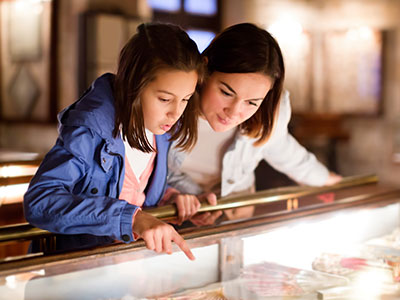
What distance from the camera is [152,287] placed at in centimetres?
118

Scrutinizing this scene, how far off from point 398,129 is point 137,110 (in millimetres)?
6481

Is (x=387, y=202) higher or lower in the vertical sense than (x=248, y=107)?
lower

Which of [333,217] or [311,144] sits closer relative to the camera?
[333,217]

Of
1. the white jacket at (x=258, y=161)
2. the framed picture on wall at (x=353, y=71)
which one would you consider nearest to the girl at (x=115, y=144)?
the white jacket at (x=258, y=161)

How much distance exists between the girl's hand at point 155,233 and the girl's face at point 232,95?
0.50 metres

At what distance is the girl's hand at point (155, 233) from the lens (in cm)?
108

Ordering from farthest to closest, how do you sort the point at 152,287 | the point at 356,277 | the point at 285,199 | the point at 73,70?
the point at 73,70, the point at 285,199, the point at 356,277, the point at 152,287

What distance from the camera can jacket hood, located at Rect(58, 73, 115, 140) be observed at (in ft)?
3.89

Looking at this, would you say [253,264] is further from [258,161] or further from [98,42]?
[98,42]

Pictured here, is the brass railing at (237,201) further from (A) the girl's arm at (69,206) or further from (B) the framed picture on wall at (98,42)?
(B) the framed picture on wall at (98,42)

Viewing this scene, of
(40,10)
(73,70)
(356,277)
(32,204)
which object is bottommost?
(356,277)

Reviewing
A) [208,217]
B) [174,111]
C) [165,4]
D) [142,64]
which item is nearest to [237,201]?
[208,217]

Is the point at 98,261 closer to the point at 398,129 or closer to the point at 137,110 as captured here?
the point at 137,110

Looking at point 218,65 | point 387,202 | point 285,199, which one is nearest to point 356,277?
point 285,199
